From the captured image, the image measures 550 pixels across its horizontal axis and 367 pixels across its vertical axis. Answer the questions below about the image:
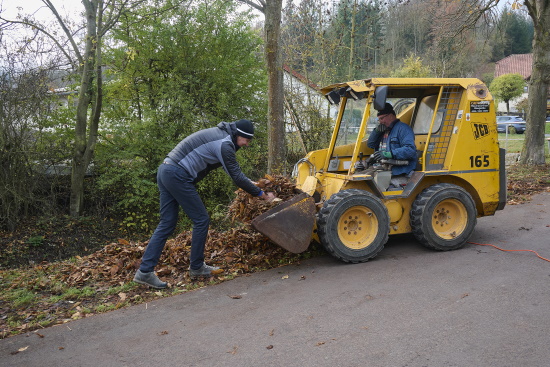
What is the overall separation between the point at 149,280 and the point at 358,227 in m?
2.77

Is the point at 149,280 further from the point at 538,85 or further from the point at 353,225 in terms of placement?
the point at 538,85

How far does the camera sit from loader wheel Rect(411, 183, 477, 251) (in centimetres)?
651

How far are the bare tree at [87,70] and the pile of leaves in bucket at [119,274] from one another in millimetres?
5318

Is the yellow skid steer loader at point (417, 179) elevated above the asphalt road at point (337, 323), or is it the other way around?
the yellow skid steer loader at point (417, 179)

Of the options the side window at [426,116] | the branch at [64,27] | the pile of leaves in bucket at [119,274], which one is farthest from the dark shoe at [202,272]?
the branch at [64,27]

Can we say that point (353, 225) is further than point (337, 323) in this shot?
Yes

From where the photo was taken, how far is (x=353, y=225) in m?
6.34

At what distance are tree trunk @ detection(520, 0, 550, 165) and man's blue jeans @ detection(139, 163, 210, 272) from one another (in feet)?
41.9

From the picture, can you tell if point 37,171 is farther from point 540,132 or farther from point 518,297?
point 540,132

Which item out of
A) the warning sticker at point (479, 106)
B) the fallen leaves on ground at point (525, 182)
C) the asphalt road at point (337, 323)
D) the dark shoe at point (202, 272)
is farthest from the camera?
the fallen leaves on ground at point (525, 182)

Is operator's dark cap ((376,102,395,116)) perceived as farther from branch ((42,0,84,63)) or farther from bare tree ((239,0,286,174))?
branch ((42,0,84,63))

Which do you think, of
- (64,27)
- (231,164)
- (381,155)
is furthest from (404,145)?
(64,27)

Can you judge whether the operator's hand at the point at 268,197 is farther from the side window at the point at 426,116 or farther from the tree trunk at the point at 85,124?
the tree trunk at the point at 85,124

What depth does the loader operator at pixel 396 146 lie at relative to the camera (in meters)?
6.47
